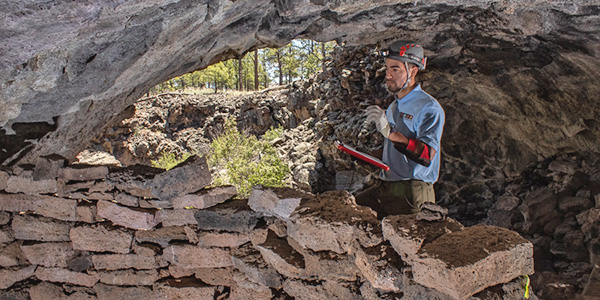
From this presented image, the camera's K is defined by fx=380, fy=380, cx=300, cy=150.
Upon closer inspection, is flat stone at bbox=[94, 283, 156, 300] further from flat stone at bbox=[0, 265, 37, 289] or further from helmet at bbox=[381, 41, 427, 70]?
helmet at bbox=[381, 41, 427, 70]

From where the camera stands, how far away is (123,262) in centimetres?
330

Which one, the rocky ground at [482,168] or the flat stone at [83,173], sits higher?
the flat stone at [83,173]

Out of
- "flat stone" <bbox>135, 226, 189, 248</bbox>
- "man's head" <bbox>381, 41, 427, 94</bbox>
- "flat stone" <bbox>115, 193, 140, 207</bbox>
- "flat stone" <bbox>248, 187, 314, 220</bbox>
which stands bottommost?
"flat stone" <bbox>135, 226, 189, 248</bbox>

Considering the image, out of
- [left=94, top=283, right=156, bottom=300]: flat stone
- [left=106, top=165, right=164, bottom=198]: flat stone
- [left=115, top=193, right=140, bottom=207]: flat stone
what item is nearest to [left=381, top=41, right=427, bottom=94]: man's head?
[left=106, top=165, right=164, bottom=198]: flat stone

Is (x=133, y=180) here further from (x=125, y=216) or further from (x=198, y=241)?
(x=198, y=241)

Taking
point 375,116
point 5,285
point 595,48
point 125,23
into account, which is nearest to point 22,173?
point 5,285

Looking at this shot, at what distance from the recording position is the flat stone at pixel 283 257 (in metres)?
2.78

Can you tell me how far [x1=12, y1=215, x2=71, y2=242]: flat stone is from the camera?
339cm

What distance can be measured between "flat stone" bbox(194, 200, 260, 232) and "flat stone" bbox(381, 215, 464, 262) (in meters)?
1.09

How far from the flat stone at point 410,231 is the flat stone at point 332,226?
0.39ft

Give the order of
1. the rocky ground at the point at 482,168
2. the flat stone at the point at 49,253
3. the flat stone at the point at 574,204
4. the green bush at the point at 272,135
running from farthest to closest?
the green bush at the point at 272,135
the flat stone at the point at 574,204
the rocky ground at the point at 482,168
the flat stone at the point at 49,253

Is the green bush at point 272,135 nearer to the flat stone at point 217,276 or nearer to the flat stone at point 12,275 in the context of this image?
the flat stone at point 12,275

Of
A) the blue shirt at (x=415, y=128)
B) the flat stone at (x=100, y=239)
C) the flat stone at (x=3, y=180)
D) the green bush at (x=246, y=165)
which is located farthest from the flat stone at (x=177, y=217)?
the green bush at (x=246, y=165)

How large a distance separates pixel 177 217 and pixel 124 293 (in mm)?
847
